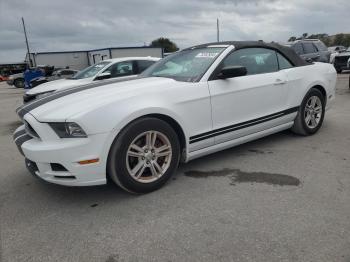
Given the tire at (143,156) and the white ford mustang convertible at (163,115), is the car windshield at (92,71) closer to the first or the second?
the white ford mustang convertible at (163,115)

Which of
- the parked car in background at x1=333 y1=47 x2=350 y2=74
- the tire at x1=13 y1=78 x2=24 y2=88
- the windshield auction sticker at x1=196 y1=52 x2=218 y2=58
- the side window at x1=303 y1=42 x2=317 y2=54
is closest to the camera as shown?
the windshield auction sticker at x1=196 y1=52 x2=218 y2=58

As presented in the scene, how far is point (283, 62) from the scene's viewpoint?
4828mm

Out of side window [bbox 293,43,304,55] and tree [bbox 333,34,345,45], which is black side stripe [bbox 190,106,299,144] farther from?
tree [bbox 333,34,345,45]

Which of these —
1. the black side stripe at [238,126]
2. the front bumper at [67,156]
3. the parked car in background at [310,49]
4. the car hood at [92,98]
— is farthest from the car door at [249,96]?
the parked car in background at [310,49]

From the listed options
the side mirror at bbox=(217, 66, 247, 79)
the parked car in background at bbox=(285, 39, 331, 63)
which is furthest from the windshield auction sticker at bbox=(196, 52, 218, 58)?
the parked car in background at bbox=(285, 39, 331, 63)

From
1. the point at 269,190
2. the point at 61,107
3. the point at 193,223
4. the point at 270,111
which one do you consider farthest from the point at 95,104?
the point at 270,111

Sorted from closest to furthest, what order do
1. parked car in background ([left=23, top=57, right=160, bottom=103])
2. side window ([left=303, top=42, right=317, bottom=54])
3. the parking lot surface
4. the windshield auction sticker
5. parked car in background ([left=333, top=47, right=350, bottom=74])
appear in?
the parking lot surface, the windshield auction sticker, parked car in background ([left=23, top=57, right=160, bottom=103]), side window ([left=303, top=42, right=317, bottom=54]), parked car in background ([left=333, top=47, right=350, bottom=74])

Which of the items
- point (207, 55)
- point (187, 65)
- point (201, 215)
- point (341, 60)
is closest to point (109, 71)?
point (187, 65)

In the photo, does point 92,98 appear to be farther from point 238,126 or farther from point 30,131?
point 238,126

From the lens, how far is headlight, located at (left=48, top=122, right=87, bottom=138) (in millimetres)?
3006

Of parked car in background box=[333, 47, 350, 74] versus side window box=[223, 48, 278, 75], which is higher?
side window box=[223, 48, 278, 75]

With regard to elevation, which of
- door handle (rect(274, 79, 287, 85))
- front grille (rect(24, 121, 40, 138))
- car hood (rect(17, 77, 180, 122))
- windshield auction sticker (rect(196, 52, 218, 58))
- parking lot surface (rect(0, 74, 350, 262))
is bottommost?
parking lot surface (rect(0, 74, 350, 262))

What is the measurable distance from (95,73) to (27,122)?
5615 millimetres

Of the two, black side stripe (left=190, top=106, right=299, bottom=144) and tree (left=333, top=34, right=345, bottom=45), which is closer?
black side stripe (left=190, top=106, right=299, bottom=144)
